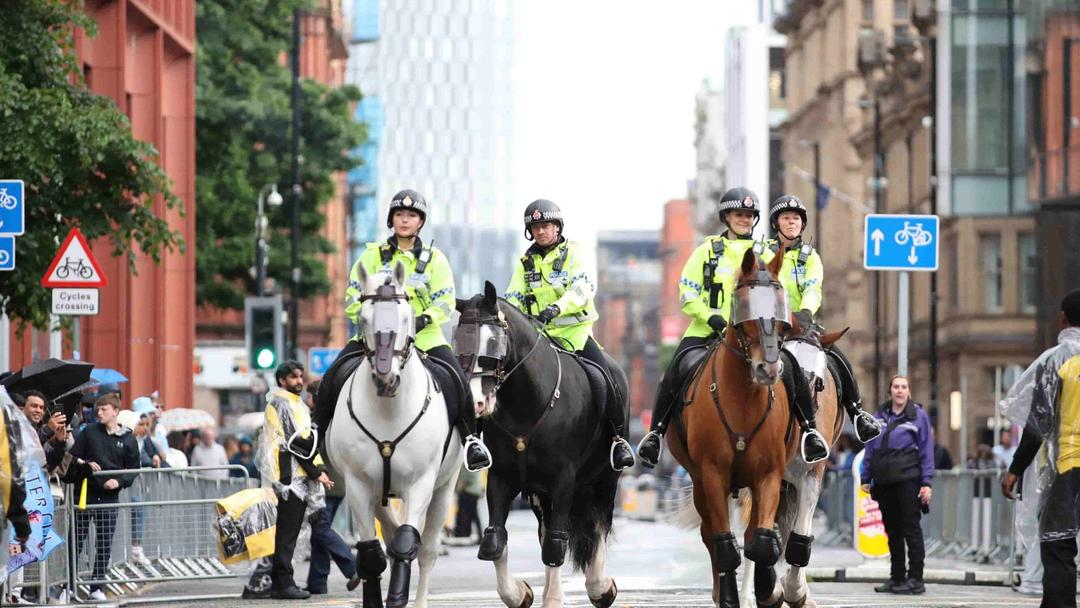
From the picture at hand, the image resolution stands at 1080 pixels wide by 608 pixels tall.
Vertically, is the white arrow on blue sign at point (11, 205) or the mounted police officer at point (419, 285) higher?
the white arrow on blue sign at point (11, 205)

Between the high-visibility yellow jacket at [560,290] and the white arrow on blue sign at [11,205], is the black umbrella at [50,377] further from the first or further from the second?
the high-visibility yellow jacket at [560,290]

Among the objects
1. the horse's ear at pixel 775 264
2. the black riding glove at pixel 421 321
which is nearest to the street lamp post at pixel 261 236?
the black riding glove at pixel 421 321

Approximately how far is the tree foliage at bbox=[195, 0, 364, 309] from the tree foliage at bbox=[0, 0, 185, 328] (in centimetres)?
2472

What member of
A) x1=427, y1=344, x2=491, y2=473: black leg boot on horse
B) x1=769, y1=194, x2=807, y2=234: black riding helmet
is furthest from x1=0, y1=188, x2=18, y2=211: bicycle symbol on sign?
x1=769, y1=194, x2=807, y2=234: black riding helmet

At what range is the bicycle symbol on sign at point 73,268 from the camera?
21.8 m

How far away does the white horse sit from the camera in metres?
13.5

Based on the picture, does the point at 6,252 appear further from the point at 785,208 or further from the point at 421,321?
the point at 785,208

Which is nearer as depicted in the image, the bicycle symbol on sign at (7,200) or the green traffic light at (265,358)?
the bicycle symbol on sign at (7,200)

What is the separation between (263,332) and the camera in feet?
103

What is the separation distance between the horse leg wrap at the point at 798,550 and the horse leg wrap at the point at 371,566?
285 cm

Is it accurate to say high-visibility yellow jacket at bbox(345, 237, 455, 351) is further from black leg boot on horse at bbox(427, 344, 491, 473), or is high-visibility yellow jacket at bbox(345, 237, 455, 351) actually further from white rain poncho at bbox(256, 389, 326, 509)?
white rain poncho at bbox(256, 389, 326, 509)

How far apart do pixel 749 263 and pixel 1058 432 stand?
2176 mm

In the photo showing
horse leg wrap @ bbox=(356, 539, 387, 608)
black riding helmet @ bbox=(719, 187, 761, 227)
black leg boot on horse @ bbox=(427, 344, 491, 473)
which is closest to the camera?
black leg boot on horse @ bbox=(427, 344, 491, 473)

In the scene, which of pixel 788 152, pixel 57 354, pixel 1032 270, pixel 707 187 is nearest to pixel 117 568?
pixel 57 354
